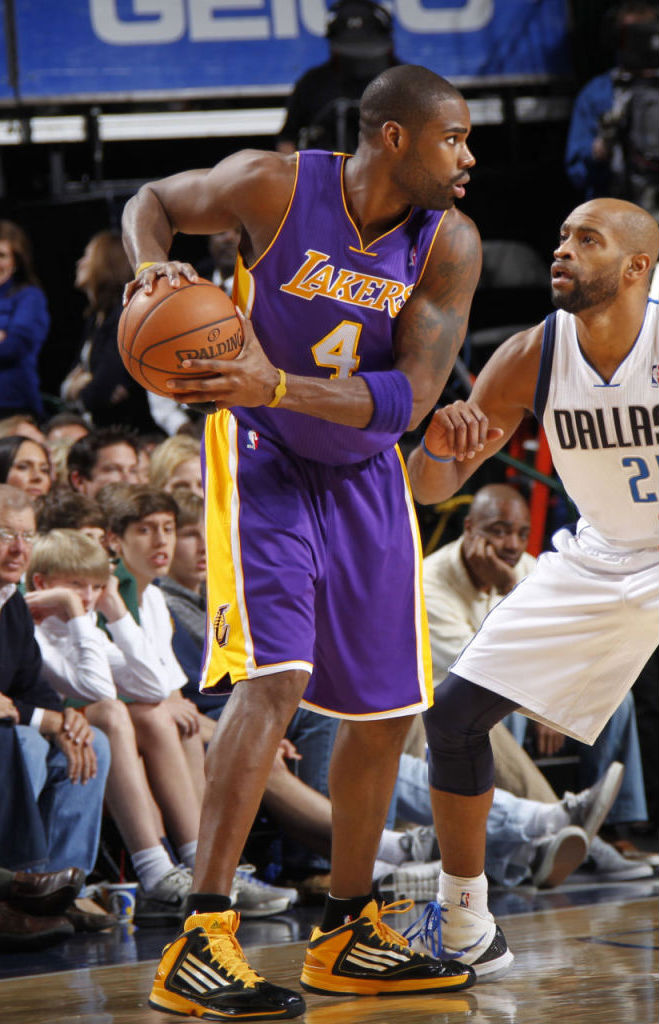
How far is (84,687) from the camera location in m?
4.43

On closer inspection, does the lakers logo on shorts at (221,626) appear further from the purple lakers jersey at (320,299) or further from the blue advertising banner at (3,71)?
the blue advertising banner at (3,71)

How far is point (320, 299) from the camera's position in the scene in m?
2.94

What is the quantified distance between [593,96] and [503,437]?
592 cm

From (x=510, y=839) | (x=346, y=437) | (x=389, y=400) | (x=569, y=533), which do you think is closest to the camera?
(x=389, y=400)

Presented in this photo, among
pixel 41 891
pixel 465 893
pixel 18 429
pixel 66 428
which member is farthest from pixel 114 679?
pixel 66 428

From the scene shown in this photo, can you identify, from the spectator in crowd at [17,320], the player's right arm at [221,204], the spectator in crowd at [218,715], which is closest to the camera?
the player's right arm at [221,204]

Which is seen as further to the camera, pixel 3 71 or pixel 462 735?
pixel 3 71

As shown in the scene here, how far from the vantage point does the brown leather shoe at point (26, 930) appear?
12.5 ft

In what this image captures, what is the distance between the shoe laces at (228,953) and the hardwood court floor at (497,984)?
0.48 feet

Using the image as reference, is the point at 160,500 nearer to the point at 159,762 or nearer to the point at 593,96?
the point at 159,762

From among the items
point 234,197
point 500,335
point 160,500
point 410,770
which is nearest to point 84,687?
point 160,500

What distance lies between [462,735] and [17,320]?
15.6 ft

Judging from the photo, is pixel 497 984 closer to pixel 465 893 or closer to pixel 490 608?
pixel 465 893

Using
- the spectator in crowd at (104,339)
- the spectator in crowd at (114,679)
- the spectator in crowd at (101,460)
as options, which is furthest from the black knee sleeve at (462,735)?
the spectator in crowd at (104,339)
